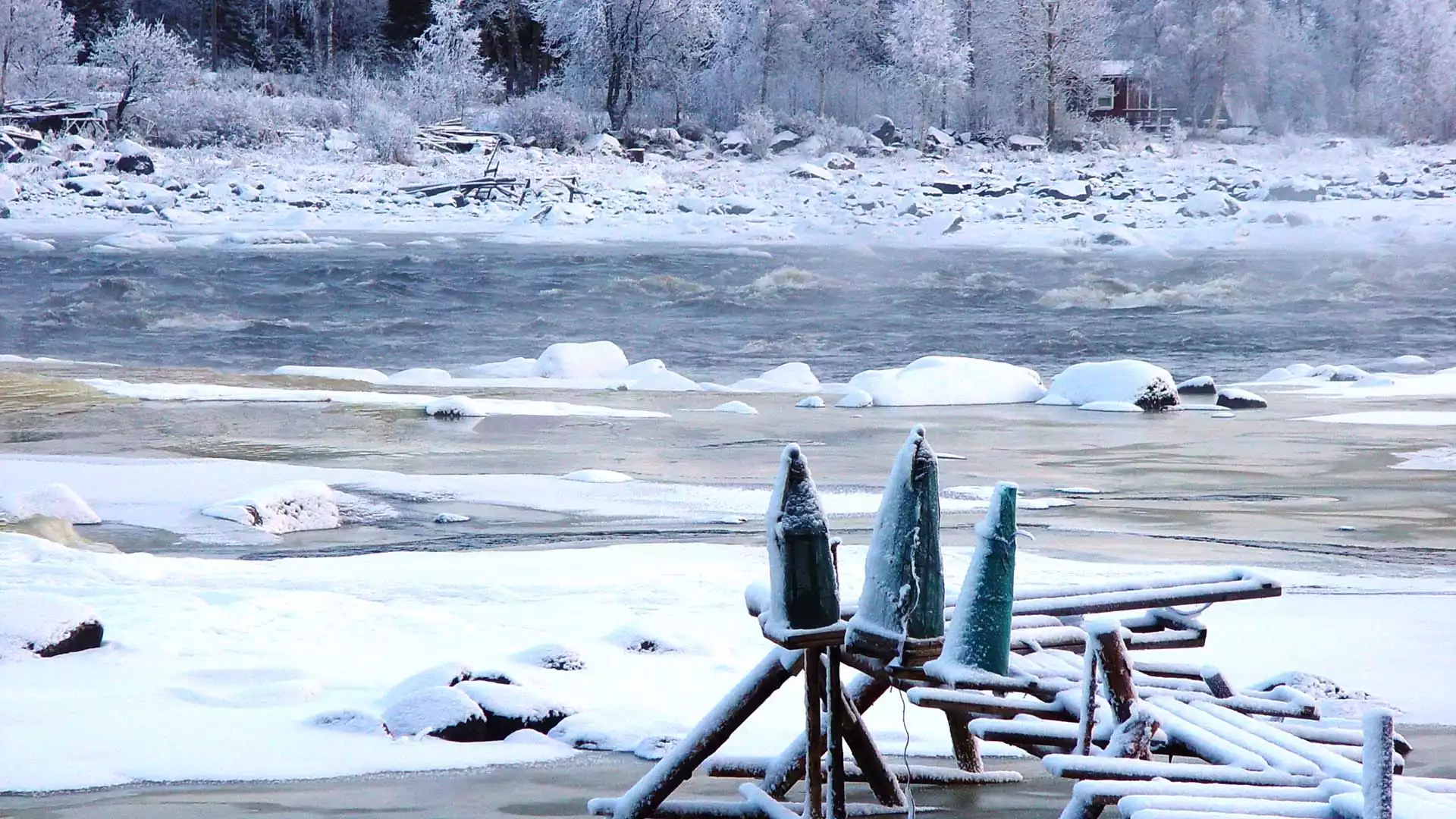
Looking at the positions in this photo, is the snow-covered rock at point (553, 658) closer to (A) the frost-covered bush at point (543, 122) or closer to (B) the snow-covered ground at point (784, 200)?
(B) the snow-covered ground at point (784, 200)

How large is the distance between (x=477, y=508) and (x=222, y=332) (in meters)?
12.6

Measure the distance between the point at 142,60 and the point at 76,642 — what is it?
3282cm

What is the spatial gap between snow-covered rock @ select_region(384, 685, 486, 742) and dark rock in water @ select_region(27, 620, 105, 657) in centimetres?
110

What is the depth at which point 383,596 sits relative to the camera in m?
5.27

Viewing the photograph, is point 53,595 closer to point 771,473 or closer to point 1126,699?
point 1126,699

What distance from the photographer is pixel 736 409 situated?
11820 millimetres

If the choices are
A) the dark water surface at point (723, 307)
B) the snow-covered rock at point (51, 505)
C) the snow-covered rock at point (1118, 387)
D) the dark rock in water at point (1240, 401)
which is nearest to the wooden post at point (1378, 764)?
the snow-covered rock at point (51, 505)

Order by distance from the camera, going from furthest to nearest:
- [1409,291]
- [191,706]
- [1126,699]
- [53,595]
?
[1409,291]
[53,595]
[191,706]
[1126,699]

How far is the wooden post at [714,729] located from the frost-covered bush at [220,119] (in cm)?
3083

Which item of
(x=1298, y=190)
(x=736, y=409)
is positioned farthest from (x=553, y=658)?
(x=1298, y=190)

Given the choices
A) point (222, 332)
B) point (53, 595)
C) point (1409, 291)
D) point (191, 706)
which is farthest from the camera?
point (1409, 291)

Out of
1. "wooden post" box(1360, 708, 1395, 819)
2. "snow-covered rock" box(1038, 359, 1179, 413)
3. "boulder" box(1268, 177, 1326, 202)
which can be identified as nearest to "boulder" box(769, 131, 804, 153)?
"boulder" box(1268, 177, 1326, 202)

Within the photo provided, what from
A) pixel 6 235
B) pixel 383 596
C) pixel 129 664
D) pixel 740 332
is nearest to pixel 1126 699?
pixel 129 664

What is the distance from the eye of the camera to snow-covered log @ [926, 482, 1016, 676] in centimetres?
270
